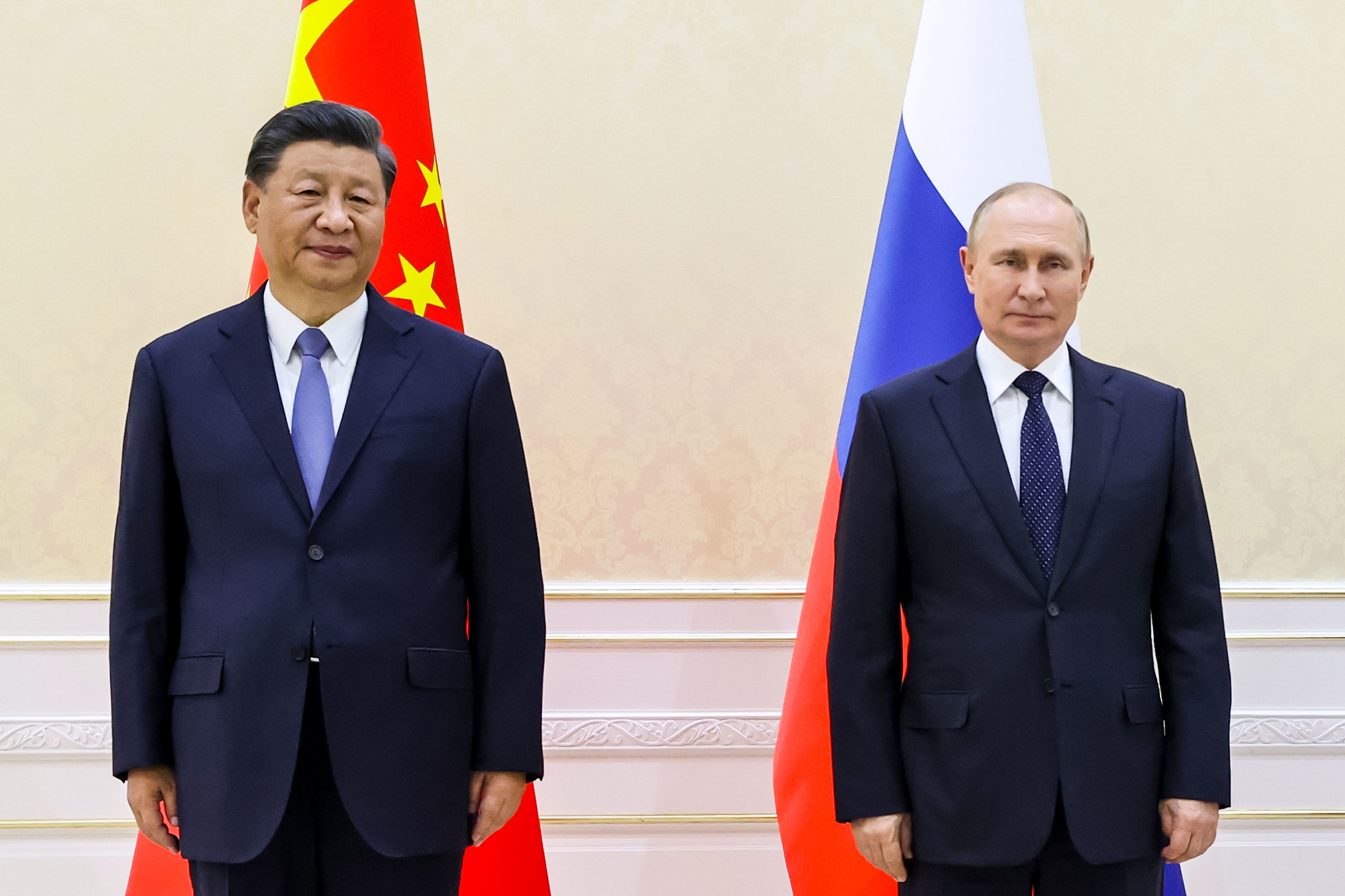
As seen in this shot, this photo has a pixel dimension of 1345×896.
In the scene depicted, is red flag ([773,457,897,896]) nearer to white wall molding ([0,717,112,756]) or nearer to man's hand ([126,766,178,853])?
man's hand ([126,766,178,853])

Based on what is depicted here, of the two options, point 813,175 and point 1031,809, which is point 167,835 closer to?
point 1031,809

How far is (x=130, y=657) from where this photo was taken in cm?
161

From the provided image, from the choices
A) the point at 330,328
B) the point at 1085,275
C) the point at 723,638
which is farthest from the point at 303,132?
the point at 723,638

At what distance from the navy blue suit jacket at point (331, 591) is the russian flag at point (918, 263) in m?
0.72

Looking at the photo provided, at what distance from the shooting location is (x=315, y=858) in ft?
5.21

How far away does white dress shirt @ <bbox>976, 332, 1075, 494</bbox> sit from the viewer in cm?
177

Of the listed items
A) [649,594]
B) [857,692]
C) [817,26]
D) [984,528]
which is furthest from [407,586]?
[817,26]

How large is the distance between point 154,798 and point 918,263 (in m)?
1.61

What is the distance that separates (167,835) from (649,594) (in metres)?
1.49

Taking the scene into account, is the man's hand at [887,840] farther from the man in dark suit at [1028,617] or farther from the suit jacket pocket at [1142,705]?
the suit jacket pocket at [1142,705]

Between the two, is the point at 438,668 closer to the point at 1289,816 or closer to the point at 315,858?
the point at 315,858

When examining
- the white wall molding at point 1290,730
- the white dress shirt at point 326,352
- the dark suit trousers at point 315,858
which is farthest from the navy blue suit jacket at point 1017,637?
the white wall molding at point 1290,730

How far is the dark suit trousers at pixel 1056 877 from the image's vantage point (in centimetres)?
166

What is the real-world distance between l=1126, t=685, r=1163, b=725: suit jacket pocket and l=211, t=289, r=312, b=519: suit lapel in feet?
3.81
